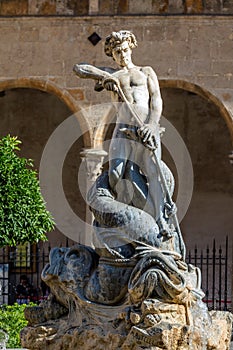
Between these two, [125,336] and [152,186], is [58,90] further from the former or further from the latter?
[125,336]

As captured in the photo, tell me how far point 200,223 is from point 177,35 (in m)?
5.34

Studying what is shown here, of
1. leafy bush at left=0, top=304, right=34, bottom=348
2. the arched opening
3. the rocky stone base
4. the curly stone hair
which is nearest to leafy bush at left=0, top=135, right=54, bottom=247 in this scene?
leafy bush at left=0, top=304, right=34, bottom=348

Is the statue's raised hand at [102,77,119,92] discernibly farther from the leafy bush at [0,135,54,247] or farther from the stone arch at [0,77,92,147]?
the stone arch at [0,77,92,147]

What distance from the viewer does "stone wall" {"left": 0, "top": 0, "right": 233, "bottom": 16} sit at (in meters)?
20.1

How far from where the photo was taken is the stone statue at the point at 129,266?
949 centimetres

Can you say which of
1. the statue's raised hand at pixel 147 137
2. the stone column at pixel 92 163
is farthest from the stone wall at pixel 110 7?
the statue's raised hand at pixel 147 137

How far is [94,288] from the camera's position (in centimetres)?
981

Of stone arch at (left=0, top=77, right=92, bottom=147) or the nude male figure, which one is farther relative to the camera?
stone arch at (left=0, top=77, right=92, bottom=147)

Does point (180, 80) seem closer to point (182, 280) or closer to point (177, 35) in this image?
point (177, 35)

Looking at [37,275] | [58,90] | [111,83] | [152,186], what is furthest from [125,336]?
[37,275]

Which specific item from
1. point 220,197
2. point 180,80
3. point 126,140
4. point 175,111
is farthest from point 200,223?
point 126,140

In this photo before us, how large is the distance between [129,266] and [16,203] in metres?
6.64

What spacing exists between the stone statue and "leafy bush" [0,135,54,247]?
19.7ft

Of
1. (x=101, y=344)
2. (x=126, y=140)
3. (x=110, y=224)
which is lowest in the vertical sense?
(x=101, y=344)
